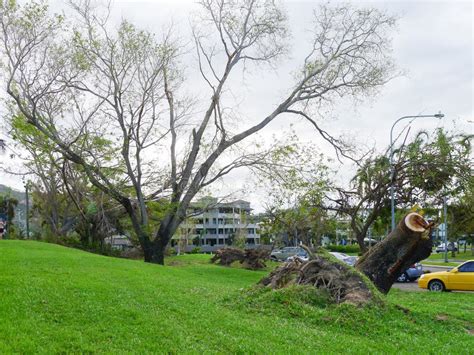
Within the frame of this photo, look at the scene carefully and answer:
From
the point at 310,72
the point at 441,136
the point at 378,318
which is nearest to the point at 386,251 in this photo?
the point at 378,318

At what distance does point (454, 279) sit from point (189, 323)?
1553 cm

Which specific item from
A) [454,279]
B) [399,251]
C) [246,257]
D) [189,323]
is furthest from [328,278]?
[246,257]

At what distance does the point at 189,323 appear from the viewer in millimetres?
7293

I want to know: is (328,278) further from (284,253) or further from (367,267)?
(284,253)

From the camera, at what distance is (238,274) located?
24141 millimetres

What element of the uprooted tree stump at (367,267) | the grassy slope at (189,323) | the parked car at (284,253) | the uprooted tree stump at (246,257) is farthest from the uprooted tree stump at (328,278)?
the parked car at (284,253)

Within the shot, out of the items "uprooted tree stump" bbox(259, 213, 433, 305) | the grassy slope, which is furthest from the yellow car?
the grassy slope

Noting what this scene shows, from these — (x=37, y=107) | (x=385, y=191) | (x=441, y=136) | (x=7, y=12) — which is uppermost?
(x=7, y=12)

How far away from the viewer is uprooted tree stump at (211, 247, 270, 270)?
2995cm

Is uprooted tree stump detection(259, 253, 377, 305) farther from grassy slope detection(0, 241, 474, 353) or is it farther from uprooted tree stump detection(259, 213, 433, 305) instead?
grassy slope detection(0, 241, 474, 353)

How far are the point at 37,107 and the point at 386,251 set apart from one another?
65.0 ft

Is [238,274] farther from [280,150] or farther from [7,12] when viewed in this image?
[7,12]

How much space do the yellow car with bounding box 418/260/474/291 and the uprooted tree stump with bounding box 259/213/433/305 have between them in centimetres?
965

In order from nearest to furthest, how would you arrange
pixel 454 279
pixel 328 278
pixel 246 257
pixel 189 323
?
pixel 189 323 < pixel 328 278 < pixel 454 279 < pixel 246 257
